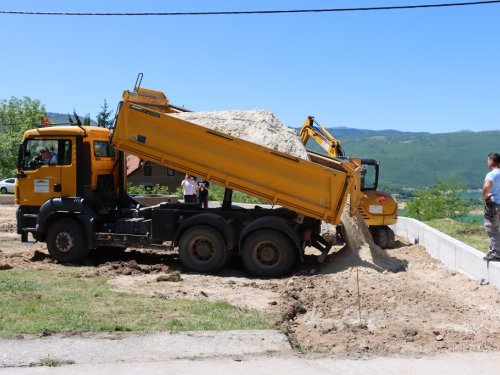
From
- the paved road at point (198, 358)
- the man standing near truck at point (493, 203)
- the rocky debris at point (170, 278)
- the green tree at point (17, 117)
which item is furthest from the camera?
the green tree at point (17, 117)

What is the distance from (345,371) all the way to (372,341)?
1.15 meters

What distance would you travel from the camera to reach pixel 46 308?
8.06m

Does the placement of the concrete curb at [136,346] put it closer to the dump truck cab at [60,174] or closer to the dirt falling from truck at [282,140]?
the dirt falling from truck at [282,140]

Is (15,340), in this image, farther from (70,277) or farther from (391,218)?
(391,218)

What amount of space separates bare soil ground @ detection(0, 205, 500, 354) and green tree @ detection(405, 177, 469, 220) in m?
15.5

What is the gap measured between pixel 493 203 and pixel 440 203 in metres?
20.8

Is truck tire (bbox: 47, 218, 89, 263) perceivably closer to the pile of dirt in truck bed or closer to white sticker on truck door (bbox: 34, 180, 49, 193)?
white sticker on truck door (bbox: 34, 180, 49, 193)

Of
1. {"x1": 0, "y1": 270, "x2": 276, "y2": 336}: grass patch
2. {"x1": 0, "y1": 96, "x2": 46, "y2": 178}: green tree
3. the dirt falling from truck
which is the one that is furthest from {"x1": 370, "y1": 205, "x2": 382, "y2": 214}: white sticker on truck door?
{"x1": 0, "y1": 96, "x2": 46, "y2": 178}: green tree

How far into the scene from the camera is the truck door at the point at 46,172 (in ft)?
39.8

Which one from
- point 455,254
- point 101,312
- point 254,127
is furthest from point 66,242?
point 455,254

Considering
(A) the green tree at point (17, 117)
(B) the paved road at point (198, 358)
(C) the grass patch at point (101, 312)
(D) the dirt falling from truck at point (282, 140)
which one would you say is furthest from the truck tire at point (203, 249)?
(A) the green tree at point (17, 117)

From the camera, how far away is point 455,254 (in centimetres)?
1097

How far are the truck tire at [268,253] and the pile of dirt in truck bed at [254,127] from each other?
174 centimetres

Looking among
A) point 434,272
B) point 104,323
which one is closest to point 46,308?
point 104,323
